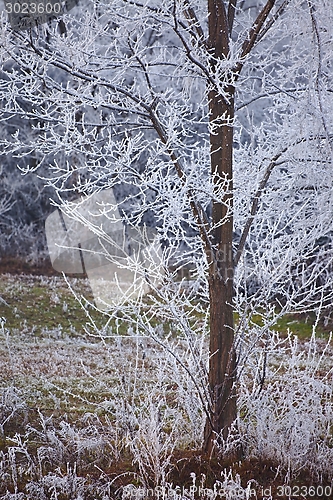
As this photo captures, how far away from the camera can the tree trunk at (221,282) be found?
425cm

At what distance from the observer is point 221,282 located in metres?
4.29

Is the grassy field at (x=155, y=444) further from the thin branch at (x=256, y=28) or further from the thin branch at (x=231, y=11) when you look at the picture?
the thin branch at (x=231, y=11)

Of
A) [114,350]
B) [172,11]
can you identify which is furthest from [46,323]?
[172,11]

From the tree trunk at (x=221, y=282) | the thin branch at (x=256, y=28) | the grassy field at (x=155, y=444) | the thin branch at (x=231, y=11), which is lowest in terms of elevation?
the grassy field at (x=155, y=444)

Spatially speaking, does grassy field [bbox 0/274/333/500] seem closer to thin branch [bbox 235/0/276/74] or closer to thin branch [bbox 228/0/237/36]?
thin branch [bbox 235/0/276/74]

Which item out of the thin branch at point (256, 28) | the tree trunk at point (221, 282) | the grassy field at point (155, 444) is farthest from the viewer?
the tree trunk at point (221, 282)

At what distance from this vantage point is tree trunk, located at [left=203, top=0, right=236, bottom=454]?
4254mm

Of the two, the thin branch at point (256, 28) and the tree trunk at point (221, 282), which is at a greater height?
the thin branch at point (256, 28)

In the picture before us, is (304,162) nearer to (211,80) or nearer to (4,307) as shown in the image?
(211,80)

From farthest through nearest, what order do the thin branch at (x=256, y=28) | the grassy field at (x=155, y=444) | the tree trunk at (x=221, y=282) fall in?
the tree trunk at (x=221, y=282) → the thin branch at (x=256, y=28) → the grassy field at (x=155, y=444)

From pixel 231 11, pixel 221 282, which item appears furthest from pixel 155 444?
pixel 231 11

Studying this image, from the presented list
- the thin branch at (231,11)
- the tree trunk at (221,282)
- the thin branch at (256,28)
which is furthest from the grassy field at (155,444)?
the thin branch at (231,11)

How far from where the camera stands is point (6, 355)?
7.72 meters

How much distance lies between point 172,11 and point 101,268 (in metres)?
12.9
